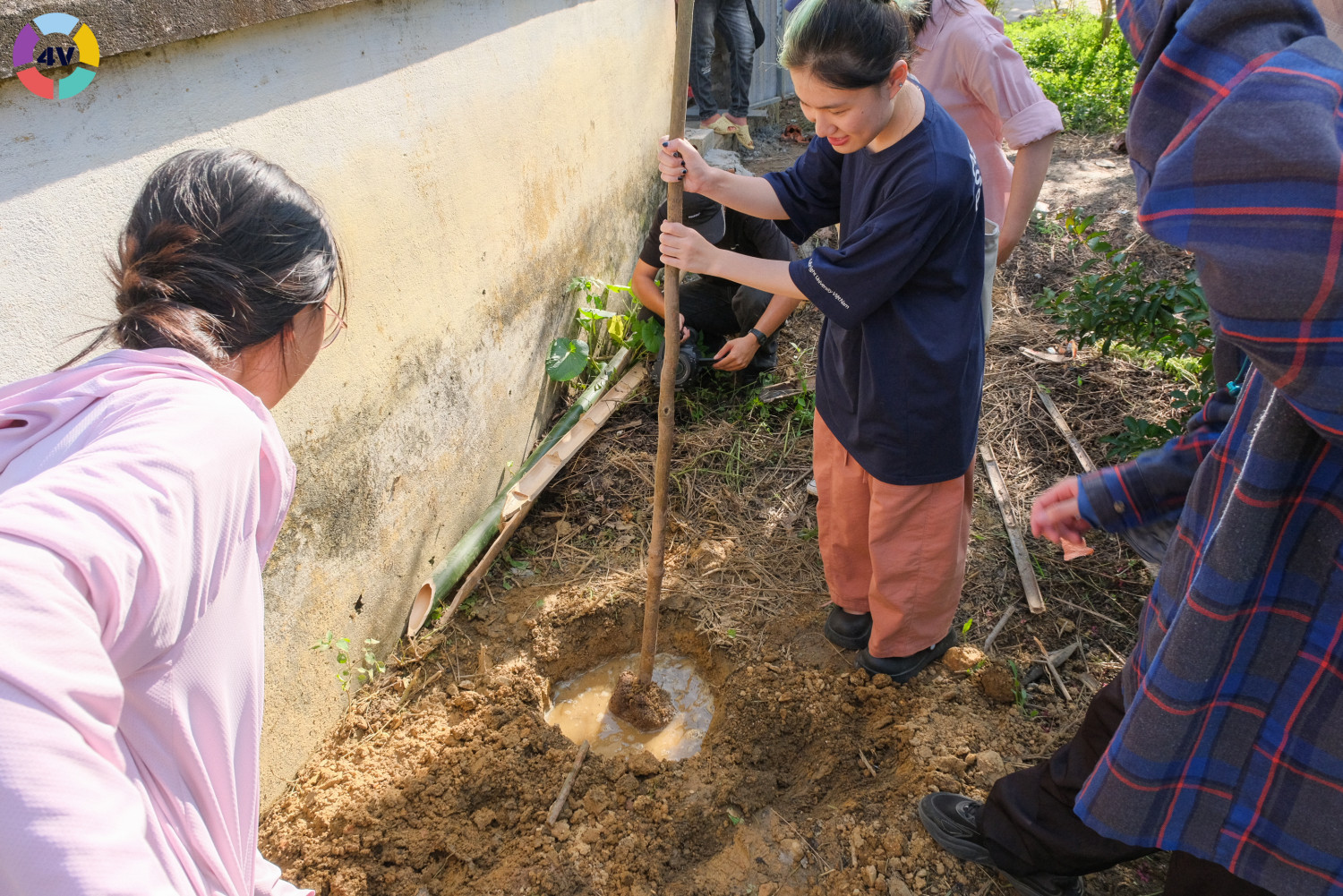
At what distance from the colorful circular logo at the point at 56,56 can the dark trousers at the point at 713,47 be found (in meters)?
5.36

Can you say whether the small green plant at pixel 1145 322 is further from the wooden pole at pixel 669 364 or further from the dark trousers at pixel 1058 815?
the wooden pole at pixel 669 364

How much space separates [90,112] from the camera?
174 cm

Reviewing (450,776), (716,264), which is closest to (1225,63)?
(716,264)

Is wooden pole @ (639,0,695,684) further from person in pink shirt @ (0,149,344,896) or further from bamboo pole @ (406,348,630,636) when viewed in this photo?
person in pink shirt @ (0,149,344,896)

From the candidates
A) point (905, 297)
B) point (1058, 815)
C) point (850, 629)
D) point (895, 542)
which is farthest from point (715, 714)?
point (905, 297)

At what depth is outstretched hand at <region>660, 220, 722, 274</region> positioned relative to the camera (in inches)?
84.5

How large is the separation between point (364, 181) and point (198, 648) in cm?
182

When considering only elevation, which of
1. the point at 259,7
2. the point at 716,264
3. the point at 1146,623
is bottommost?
the point at 1146,623

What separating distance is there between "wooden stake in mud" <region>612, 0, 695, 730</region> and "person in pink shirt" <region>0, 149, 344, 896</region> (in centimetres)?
102

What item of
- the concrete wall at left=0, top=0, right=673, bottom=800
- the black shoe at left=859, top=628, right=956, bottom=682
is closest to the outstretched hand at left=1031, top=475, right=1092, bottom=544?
the black shoe at left=859, top=628, right=956, bottom=682

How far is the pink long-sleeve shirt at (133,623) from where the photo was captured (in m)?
A: 0.77

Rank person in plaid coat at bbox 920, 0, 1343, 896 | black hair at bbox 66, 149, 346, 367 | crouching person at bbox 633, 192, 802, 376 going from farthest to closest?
crouching person at bbox 633, 192, 802, 376
black hair at bbox 66, 149, 346, 367
person in plaid coat at bbox 920, 0, 1343, 896

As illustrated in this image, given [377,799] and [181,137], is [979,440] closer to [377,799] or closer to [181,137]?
[377,799]

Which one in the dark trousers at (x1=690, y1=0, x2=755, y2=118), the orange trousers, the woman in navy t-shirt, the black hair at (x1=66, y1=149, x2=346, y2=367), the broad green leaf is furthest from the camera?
the dark trousers at (x1=690, y1=0, x2=755, y2=118)
